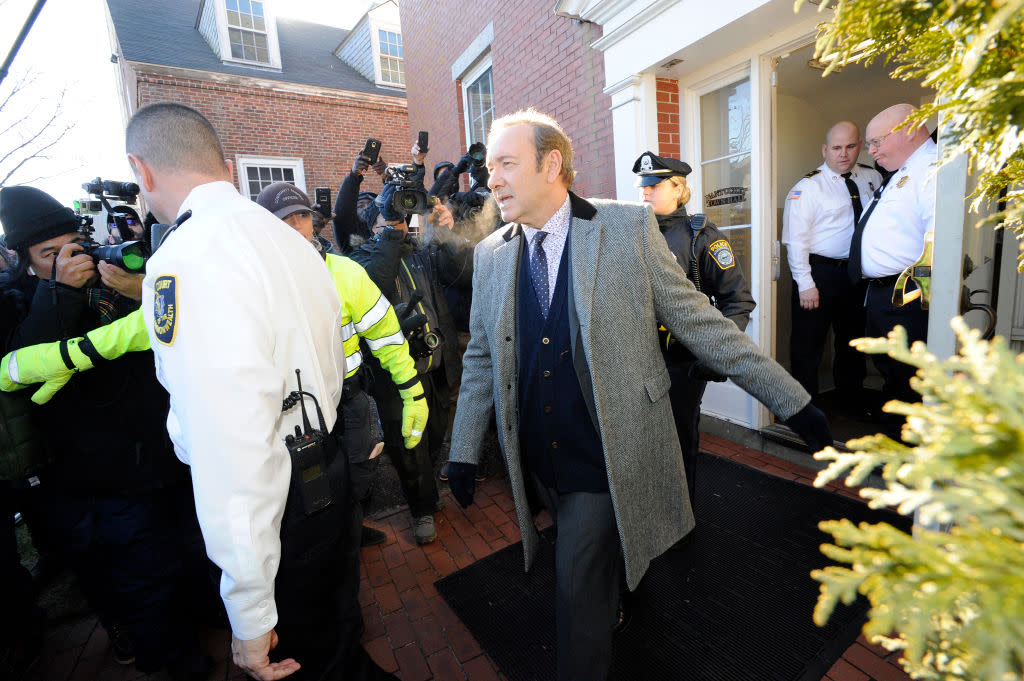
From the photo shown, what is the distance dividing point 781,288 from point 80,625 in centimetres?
586

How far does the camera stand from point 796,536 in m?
2.88

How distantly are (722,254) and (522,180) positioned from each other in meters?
1.42

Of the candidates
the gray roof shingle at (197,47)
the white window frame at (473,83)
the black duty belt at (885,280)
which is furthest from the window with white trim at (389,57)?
the black duty belt at (885,280)

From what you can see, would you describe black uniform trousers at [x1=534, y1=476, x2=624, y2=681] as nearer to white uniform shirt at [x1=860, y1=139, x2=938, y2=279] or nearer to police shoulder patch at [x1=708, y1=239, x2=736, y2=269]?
police shoulder patch at [x1=708, y1=239, x2=736, y2=269]

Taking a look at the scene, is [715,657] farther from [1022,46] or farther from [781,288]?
[781,288]

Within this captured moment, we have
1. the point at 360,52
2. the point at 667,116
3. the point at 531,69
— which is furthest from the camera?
the point at 360,52

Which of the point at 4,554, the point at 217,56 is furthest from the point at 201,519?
the point at 217,56

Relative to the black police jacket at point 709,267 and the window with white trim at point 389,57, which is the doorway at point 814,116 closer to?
the black police jacket at point 709,267

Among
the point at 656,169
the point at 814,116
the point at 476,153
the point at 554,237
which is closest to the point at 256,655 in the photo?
the point at 554,237

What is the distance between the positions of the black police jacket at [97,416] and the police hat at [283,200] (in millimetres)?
953

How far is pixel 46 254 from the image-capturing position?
2.18 m

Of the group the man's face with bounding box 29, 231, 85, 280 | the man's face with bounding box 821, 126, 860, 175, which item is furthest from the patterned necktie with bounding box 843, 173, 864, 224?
the man's face with bounding box 29, 231, 85, 280

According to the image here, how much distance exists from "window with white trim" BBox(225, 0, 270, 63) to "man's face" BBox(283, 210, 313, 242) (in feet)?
44.4

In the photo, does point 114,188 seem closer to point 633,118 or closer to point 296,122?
point 633,118
